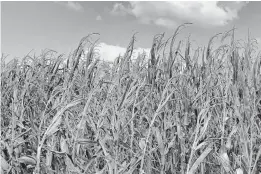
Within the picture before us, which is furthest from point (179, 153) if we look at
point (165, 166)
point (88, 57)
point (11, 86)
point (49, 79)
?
point (11, 86)

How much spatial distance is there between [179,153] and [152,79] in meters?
0.75

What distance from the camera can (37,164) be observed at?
65.3 inches

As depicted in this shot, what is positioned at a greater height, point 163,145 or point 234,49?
point 234,49

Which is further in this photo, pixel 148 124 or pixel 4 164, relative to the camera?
pixel 148 124

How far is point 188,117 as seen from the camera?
2.27 m

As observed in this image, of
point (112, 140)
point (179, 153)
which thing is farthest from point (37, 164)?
point (179, 153)

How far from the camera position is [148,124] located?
248cm

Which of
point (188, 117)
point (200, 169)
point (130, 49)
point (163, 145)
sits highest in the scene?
point (130, 49)

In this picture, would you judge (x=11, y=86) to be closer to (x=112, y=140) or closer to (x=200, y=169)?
(x=112, y=140)

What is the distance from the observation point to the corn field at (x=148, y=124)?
1761 millimetres

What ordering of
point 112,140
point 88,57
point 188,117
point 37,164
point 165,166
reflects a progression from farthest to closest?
point 88,57 < point 188,117 < point 165,166 < point 112,140 < point 37,164

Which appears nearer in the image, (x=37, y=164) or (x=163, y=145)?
(x=37, y=164)

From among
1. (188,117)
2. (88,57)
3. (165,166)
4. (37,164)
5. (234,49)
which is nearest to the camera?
(37,164)

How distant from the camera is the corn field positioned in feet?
5.78
